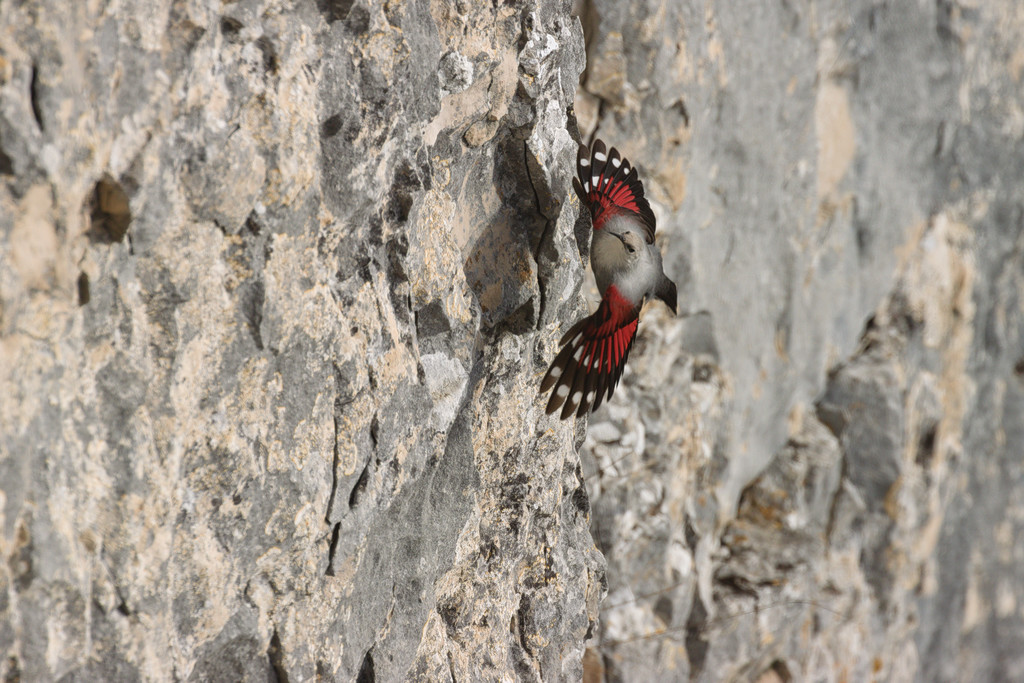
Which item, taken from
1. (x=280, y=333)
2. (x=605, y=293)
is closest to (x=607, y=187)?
(x=605, y=293)

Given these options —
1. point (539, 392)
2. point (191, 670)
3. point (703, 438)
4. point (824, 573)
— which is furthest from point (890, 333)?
point (191, 670)

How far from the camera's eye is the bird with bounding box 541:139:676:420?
1738 mm

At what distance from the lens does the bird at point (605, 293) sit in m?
1.74

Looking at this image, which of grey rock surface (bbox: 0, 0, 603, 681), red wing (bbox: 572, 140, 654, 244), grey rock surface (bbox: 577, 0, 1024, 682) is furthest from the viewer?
grey rock surface (bbox: 577, 0, 1024, 682)

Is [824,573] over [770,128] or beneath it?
beneath

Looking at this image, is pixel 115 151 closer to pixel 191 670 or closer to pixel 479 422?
pixel 191 670

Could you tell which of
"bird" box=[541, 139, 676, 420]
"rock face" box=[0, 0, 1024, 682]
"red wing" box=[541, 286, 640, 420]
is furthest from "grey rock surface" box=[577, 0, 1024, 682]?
"red wing" box=[541, 286, 640, 420]

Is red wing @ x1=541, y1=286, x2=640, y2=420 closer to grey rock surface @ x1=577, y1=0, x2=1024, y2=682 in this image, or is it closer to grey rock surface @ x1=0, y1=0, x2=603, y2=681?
grey rock surface @ x1=0, y1=0, x2=603, y2=681

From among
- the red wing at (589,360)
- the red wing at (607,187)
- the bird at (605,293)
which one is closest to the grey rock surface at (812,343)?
the red wing at (607,187)

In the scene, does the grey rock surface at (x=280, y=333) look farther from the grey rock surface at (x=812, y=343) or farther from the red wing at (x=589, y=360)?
the grey rock surface at (x=812, y=343)

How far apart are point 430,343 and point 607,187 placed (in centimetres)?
64

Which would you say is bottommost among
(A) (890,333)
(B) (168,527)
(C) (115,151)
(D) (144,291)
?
(B) (168,527)

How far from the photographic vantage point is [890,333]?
4.01 m

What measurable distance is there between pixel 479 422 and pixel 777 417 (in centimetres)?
220
